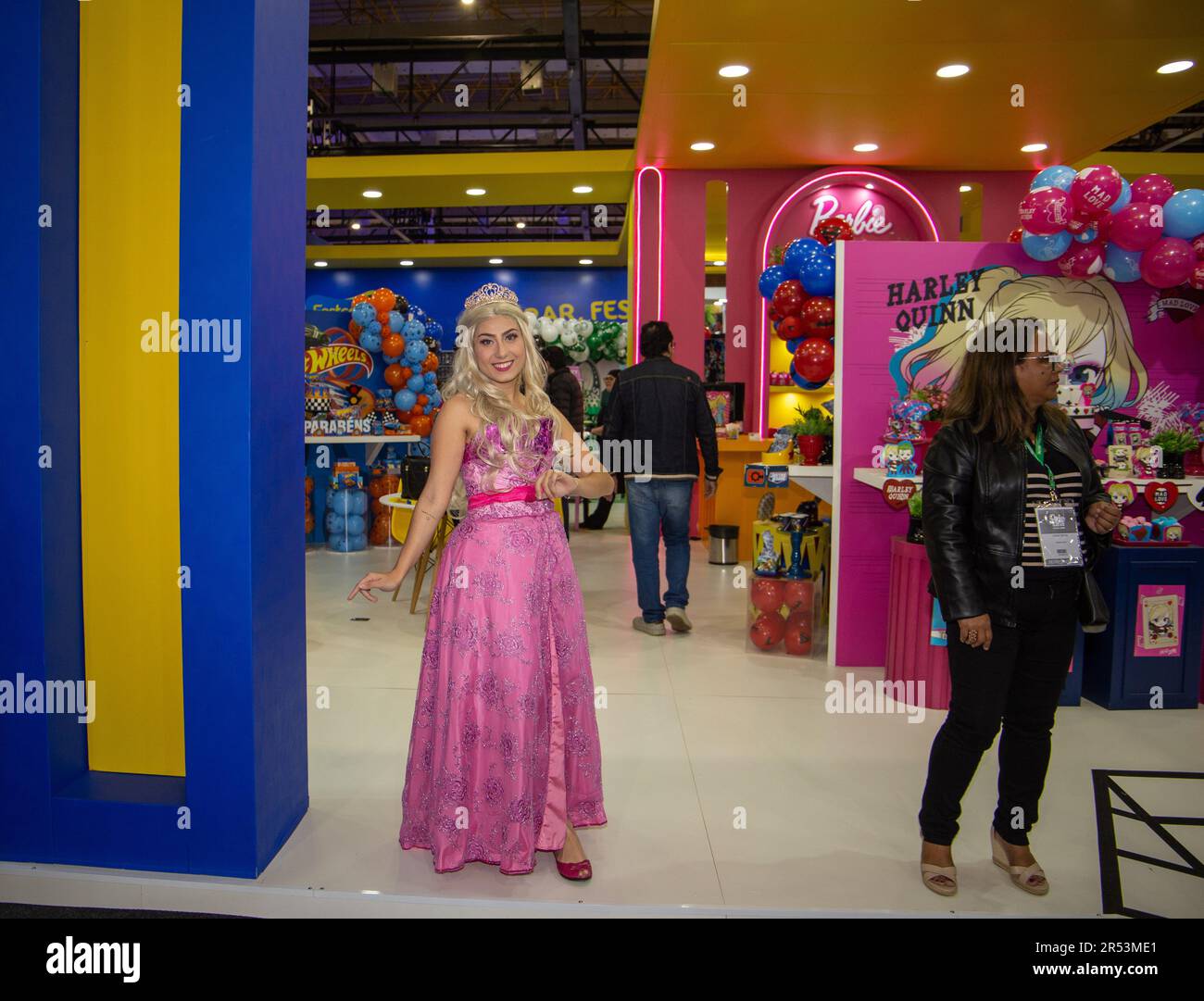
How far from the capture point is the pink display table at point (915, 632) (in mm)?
3939

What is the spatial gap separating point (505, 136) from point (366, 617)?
8936 millimetres

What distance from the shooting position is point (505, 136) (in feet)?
41.1

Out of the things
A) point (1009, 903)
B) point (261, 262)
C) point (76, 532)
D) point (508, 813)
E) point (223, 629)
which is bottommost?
point (1009, 903)

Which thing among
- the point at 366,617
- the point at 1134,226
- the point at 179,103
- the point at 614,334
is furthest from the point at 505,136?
the point at 179,103

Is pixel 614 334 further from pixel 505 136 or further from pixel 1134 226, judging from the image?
pixel 1134 226

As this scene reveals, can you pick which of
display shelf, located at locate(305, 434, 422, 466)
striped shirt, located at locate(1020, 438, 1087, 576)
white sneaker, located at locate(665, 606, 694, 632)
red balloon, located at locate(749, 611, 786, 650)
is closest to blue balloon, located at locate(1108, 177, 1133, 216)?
striped shirt, located at locate(1020, 438, 1087, 576)

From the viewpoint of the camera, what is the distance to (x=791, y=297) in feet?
15.9

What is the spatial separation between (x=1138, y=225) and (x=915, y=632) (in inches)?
78.3

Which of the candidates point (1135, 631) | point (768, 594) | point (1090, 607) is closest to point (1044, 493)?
point (1090, 607)

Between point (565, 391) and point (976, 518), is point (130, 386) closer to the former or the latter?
point (976, 518)

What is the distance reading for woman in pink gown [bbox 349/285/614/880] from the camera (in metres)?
2.44

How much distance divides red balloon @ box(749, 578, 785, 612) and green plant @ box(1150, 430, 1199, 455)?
1845 millimetres

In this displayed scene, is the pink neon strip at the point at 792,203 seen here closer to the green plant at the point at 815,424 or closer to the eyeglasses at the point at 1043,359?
the green plant at the point at 815,424

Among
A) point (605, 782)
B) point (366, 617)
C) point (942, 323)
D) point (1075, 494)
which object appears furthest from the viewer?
point (366, 617)
